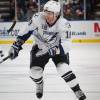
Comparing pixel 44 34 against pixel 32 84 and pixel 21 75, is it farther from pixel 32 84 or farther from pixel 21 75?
pixel 21 75

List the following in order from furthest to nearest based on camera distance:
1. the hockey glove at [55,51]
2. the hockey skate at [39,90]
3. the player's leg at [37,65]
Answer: the hockey skate at [39,90] → the player's leg at [37,65] → the hockey glove at [55,51]

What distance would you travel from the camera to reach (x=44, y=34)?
5.22 metres

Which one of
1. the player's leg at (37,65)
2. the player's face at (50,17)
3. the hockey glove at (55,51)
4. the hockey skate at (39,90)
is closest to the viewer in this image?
the player's face at (50,17)

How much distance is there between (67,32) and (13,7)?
928 centimetres

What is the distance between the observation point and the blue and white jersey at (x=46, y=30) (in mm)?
5160

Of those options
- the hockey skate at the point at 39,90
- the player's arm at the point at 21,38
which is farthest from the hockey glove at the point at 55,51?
the hockey skate at the point at 39,90

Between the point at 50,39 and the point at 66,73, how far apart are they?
1.25ft

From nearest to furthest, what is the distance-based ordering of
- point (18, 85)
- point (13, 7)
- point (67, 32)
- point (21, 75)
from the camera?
point (67, 32) < point (18, 85) < point (21, 75) < point (13, 7)

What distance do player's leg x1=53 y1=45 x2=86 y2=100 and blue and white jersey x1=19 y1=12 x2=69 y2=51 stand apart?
152 millimetres

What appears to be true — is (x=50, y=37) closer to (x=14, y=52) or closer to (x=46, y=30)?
(x=46, y=30)

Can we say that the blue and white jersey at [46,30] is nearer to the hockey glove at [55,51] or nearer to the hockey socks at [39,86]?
the hockey glove at [55,51]

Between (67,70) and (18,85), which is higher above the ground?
(67,70)

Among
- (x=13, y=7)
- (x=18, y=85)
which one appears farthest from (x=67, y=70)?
(x=13, y=7)

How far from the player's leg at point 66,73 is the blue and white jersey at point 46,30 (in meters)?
0.15
